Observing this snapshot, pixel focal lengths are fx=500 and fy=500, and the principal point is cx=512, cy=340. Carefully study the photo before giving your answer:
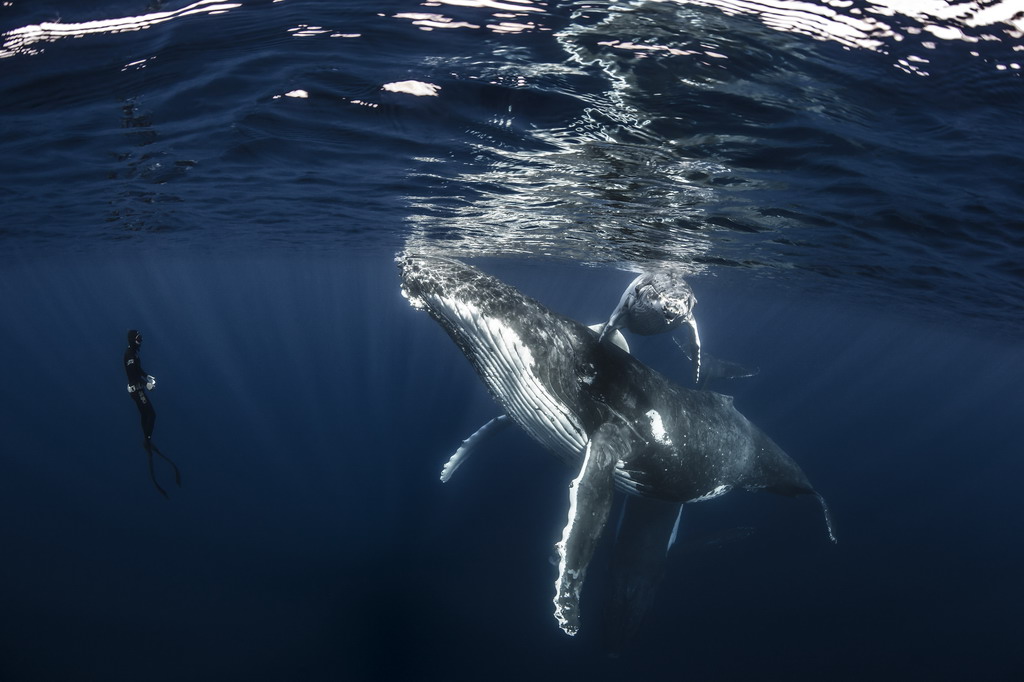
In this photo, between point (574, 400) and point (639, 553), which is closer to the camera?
point (574, 400)

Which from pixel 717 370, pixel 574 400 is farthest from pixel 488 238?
pixel 574 400

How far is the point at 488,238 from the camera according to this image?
816 inches

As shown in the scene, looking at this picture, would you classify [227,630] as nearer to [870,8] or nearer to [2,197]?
[2,197]

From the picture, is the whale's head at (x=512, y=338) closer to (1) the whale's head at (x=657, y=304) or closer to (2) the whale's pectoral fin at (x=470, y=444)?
(2) the whale's pectoral fin at (x=470, y=444)

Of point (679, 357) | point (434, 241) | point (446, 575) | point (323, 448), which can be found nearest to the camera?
point (446, 575)

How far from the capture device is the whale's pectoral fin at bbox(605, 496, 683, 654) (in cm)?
919

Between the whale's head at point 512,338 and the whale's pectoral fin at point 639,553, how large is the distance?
168 inches

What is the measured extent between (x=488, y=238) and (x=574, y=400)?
1619 cm

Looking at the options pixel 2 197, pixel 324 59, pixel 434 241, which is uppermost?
pixel 324 59

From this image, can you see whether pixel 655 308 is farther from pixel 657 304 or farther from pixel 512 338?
pixel 512 338

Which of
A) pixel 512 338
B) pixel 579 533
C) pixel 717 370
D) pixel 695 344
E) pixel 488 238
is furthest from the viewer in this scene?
pixel 488 238

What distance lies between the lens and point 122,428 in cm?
2927

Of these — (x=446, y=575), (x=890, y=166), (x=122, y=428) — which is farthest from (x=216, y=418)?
(x=890, y=166)

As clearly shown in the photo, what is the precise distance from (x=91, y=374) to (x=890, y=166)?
62553 millimetres
